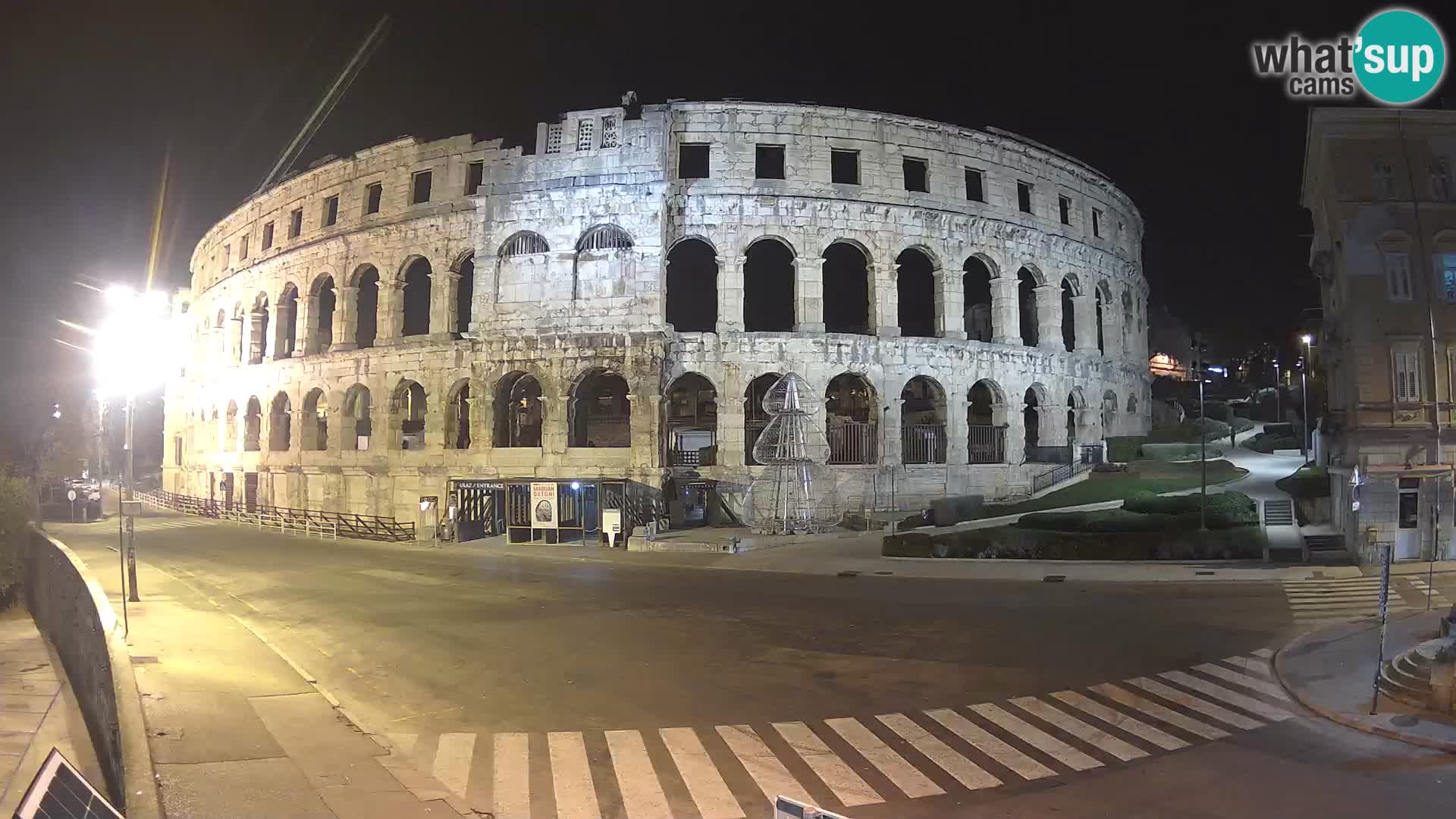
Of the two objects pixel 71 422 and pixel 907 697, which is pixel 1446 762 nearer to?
pixel 907 697

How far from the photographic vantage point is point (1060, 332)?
42.3 meters

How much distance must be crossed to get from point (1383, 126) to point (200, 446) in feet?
216

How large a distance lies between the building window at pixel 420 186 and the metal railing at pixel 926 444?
2705 centimetres

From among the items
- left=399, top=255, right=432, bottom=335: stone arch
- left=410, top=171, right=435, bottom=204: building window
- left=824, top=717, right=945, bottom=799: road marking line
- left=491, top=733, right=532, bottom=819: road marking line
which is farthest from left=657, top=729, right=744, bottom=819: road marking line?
left=399, top=255, right=432, bottom=335: stone arch

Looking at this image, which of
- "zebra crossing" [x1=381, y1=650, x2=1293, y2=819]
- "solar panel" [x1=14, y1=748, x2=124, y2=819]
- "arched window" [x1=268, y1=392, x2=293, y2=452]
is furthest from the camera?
"arched window" [x1=268, y1=392, x2=293, y2=452]

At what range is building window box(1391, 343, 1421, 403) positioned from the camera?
25484mm

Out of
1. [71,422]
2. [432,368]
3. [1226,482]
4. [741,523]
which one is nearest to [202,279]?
[432,368]

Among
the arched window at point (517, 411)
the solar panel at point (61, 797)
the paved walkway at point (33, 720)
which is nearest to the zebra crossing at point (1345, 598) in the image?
the solar panel at point (61, 797)

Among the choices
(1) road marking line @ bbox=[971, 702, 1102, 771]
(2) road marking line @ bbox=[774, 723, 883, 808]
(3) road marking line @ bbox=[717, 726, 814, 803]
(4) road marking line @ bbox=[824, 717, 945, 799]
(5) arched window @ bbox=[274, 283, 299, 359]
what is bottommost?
(1) road marking line @ bbox=[971, 702, 1102, 771]

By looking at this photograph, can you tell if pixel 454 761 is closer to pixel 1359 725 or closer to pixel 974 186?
pixel 1359 725

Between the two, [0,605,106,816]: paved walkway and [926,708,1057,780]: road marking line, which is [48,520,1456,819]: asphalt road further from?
[0,605,106,816]: paved walkway

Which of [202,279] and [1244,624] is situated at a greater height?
[202,279]

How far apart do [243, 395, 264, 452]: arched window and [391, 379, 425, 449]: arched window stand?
8.49 metres

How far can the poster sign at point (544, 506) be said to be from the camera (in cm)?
3288
